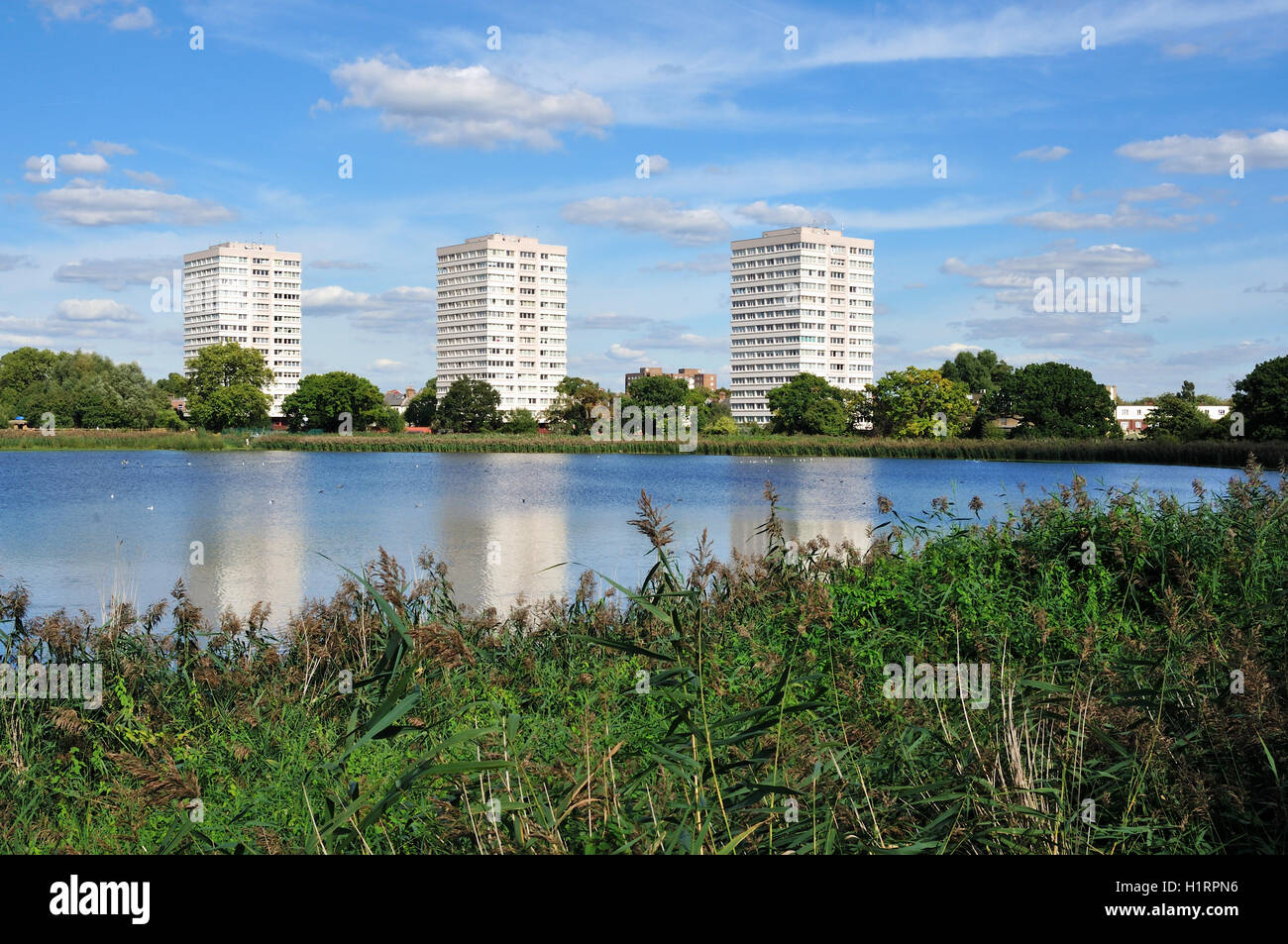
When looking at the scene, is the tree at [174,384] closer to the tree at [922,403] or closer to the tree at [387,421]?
the tree at [387,421]

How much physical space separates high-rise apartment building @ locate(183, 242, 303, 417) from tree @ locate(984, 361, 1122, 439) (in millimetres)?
118080

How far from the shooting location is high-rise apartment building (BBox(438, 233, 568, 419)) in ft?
530

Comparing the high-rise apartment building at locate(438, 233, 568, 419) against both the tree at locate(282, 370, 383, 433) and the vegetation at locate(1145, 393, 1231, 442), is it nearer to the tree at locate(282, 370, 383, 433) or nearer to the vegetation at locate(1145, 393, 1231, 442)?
the tree at locate(282, 370, 383, 433)

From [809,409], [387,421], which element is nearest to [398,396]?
[387,421]

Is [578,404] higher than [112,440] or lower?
higher

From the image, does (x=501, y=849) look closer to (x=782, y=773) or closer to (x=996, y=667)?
(x=782, y=773)

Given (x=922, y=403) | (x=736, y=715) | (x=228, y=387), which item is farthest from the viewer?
(x=228, y=387)

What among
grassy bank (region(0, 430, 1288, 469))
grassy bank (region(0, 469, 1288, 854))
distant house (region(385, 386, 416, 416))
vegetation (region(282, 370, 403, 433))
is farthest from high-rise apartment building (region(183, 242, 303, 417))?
grassy bank (region(0, 469, 1288, 854))

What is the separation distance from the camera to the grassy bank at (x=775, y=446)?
50987mm

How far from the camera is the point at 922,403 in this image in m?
80.3

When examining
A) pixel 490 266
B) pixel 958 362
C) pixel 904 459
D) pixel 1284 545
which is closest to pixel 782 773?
pixel 1284 545

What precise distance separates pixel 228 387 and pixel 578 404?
122ft

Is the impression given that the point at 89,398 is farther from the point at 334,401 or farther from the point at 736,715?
the point at 736,715
